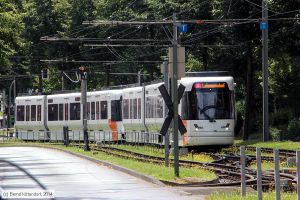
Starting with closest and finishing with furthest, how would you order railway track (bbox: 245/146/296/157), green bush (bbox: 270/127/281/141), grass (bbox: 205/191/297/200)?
grass (bbox: 205/191/297/200) < railway track (bbox: 245/146/296/157) < green bush (bbox: 270/127/281/141)

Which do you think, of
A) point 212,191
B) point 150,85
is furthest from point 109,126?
point 212,191

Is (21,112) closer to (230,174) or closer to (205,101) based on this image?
(205,101)

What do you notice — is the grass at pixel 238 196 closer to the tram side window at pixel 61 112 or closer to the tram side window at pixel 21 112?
the tram side window at pixel 61 112

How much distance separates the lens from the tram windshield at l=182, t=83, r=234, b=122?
37906 millimetres

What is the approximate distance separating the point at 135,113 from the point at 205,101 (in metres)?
13.0

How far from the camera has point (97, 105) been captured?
193ft

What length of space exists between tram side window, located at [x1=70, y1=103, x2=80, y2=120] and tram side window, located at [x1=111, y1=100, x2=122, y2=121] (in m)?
5.88

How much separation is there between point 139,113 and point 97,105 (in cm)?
997

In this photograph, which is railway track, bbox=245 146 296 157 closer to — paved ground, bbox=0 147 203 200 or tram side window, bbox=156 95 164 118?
tram side window, bbox=156 95 164 118

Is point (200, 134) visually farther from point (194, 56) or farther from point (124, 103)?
point (194, 56)

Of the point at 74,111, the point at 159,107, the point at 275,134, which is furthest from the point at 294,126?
the point at 74,111

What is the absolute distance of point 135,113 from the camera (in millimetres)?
50500

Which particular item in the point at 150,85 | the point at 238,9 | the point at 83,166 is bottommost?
the point at 83,166

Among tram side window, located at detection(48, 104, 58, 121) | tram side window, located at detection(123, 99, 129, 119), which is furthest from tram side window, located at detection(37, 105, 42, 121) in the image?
tram side window, located at detection(123, 99, 129, 119)
